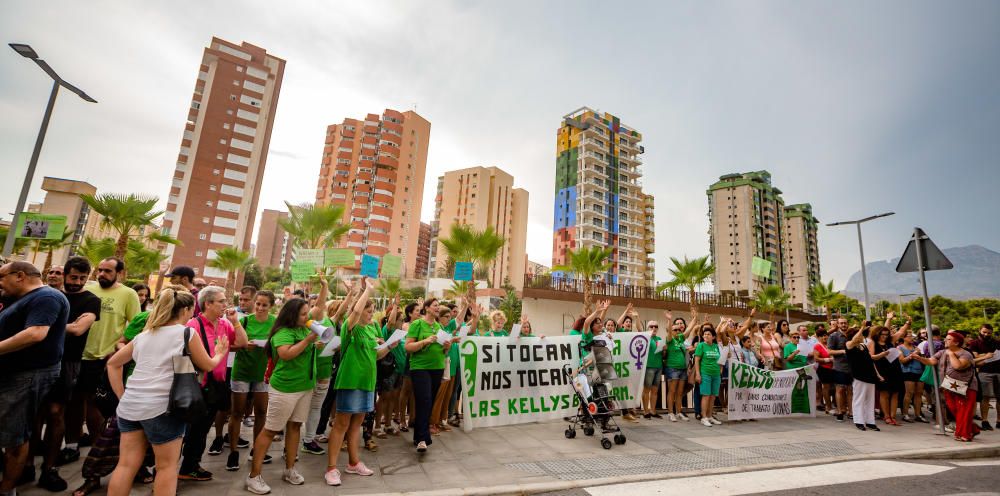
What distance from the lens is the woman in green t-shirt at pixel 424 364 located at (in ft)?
17.4

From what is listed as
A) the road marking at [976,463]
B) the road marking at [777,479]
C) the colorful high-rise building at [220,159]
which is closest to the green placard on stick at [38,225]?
the road marking at [777,479]

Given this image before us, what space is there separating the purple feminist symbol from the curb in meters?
3.04

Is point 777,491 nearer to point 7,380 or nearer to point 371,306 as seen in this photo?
point 371,306

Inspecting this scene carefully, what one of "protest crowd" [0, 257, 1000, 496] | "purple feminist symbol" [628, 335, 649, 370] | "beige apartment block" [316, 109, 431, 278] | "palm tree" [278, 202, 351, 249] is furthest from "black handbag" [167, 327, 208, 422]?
"beige apartment block" [316, 109, 431, 278]

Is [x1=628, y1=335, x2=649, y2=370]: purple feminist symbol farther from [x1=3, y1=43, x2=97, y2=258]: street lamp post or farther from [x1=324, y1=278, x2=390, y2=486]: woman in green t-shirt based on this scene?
[x1=3, y1=43, x2=97, y2=258]: street lamp post

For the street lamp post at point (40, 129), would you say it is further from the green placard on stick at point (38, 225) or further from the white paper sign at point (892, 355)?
the white paper sign at point (892, 355)

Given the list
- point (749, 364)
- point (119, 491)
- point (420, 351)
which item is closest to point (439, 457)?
point (420, 351)

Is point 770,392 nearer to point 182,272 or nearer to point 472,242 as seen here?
point 182,272

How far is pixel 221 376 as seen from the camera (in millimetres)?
4344

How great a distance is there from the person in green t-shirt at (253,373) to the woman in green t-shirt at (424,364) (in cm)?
166

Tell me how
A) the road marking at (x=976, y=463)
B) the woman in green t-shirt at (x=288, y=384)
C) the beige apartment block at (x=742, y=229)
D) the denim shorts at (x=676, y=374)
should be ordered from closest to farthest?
the woman in green t-shirt at (x=288, y=384)
the road marking at (x=976, y=463)
the denim shorts at (x=676, y=374)
the beige apartment block at (x=742, y=229)

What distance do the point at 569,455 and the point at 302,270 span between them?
6511 mm

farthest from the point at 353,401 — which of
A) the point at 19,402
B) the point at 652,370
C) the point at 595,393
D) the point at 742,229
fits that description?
the point at 742,229

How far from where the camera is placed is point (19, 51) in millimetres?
9633
